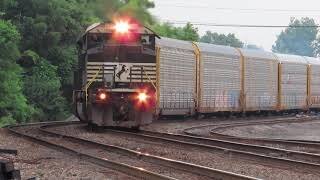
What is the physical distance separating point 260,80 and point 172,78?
776 centimetres

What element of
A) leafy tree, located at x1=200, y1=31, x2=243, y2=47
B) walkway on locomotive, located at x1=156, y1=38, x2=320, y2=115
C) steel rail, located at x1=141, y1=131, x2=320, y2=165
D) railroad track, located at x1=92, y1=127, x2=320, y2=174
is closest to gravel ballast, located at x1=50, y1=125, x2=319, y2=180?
railroad track, located at x1=92, y1=127, x2=320, y2=174

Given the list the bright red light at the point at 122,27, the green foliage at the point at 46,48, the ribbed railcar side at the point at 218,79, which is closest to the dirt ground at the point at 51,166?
the bright red light at the point at 122,27

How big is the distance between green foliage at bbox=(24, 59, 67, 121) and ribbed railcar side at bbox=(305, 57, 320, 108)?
15.1 meters

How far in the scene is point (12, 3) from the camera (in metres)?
33.1

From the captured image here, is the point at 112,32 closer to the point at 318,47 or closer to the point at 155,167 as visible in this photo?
the point at 155,167

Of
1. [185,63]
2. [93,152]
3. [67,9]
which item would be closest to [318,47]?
[67,9]

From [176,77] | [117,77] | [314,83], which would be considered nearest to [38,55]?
[176,77]

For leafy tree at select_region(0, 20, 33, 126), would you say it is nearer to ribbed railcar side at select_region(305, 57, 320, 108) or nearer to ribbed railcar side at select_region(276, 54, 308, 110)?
ribbed railcar side at select_region(276, 54, 308, 110)

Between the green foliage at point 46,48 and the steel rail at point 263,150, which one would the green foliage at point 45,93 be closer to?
the green foliage at point 46,48

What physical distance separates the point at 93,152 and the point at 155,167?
271 centimetres

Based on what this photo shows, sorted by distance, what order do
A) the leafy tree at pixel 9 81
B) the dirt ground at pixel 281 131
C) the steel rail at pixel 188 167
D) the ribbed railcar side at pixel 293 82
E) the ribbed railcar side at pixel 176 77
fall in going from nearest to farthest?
the steel rail at pixel 188 167 < the dirt ground at pixel 281 131 < the ribbed railcar side at pixel 176 77 < the leafy tree at pixel 9 81 < the ribbed railcar side at pixel 293 82

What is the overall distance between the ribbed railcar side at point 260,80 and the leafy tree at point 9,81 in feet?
38.4

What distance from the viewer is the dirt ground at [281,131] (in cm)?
1906

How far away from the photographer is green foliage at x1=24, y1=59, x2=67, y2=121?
33.4 m
